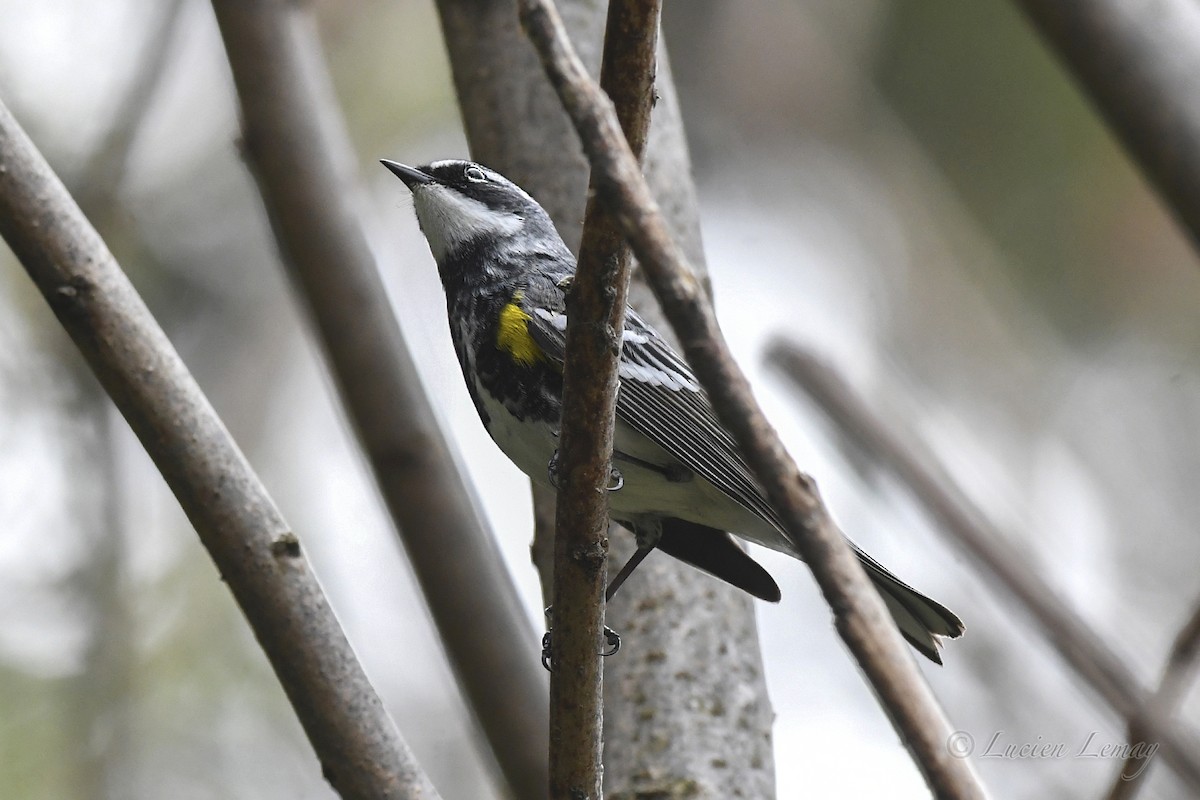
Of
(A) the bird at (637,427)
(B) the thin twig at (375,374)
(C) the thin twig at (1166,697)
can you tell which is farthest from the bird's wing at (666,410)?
(C) the thin twig at (1166,697)

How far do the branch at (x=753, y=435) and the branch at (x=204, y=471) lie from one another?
1093mm

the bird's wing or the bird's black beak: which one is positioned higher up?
the bird's black beak

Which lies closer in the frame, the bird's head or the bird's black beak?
the bird's head

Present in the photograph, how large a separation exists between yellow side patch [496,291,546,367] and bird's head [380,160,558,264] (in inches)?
18.4

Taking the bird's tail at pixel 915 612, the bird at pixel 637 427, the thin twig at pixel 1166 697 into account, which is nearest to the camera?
the thin twig at pixel 1166 697

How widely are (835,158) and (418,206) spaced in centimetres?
560

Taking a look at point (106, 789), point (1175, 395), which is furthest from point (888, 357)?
point (106, 789)

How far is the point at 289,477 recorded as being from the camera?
746 centimetres

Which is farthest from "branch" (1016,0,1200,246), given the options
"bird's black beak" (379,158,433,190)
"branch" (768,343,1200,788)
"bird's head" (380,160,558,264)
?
"bird's black beak" (379,158,433,190)

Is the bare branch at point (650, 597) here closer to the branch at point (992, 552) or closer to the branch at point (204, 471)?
the branch at point (992, 552)

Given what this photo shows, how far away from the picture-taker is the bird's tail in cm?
278

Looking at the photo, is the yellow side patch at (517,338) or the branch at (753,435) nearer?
the branch at (753,435)

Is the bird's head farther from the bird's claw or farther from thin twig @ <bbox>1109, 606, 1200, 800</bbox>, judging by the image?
thin twig @ <bbox>1109, 606, 1200, 800</bbox>

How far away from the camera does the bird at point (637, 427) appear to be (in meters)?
2.94
